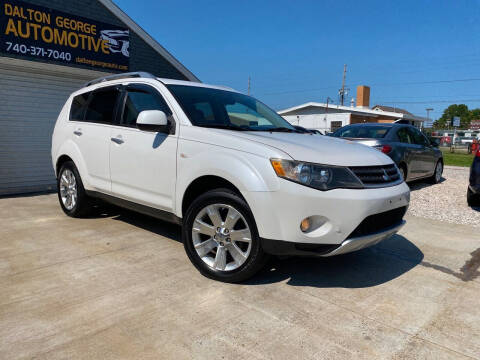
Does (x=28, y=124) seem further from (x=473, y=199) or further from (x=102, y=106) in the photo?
(x=473, y=199)

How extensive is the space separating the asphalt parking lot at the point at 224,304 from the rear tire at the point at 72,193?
2.43 feet

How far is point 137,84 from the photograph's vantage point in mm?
4293

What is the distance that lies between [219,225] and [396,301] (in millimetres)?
1547

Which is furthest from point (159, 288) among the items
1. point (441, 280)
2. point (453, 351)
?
point (441, 280)

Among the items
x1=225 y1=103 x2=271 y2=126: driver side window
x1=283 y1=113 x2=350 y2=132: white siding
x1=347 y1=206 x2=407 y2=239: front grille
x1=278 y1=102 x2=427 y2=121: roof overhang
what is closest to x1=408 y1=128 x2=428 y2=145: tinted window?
x1=225 y1=103 x2=271 y2=126: driver side window

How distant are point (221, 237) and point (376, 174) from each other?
4.69ft

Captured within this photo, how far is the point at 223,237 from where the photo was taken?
126 inches

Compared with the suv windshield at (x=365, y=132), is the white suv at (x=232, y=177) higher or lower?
lower

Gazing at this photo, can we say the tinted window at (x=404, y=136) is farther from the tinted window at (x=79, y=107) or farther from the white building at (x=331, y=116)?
the white building at (x=331, y=116)

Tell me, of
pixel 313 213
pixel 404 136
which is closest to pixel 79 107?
pixel 313 213

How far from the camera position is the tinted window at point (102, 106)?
4.55 metres

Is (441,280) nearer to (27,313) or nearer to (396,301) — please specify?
(396,301)

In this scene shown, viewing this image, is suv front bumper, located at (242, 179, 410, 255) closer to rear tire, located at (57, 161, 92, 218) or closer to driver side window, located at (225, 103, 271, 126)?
driver side window, located at (225, 103, 271, 126)

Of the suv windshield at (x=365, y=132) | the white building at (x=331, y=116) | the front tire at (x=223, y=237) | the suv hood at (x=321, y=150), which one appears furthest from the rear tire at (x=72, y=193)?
the white building at (x=331, y=116)
